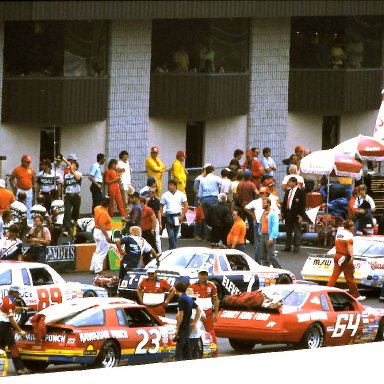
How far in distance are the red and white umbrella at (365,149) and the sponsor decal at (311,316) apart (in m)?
12.9

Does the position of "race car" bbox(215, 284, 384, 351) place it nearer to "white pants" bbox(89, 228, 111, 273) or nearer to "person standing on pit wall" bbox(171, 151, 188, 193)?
"white pants" bbox(89, 228, 111, 273)

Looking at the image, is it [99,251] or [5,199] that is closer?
[99,251]

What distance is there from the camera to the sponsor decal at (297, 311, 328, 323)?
18822 mm

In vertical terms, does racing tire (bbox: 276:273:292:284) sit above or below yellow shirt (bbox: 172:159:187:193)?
below

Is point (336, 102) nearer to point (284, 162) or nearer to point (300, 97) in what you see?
point (300, 97)

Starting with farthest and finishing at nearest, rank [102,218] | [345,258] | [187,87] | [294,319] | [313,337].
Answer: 1. [187,87]
2. [102,218]
3. [345,258]
4. [313,337]
5. [294,319]

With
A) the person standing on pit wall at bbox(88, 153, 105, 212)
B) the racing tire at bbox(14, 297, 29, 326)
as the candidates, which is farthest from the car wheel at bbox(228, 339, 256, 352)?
the person standing on pit wall at bbox(88, 153, 105, 212)

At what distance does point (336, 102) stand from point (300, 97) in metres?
1.38

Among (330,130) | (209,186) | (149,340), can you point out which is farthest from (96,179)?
(330,130)

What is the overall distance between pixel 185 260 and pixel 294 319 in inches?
163

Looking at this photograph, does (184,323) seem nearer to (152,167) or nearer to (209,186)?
(209,186)

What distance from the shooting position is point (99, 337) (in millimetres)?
16703

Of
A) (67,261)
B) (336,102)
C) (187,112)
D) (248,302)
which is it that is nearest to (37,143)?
(187,112)

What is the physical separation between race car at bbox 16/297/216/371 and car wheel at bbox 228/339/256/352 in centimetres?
124
